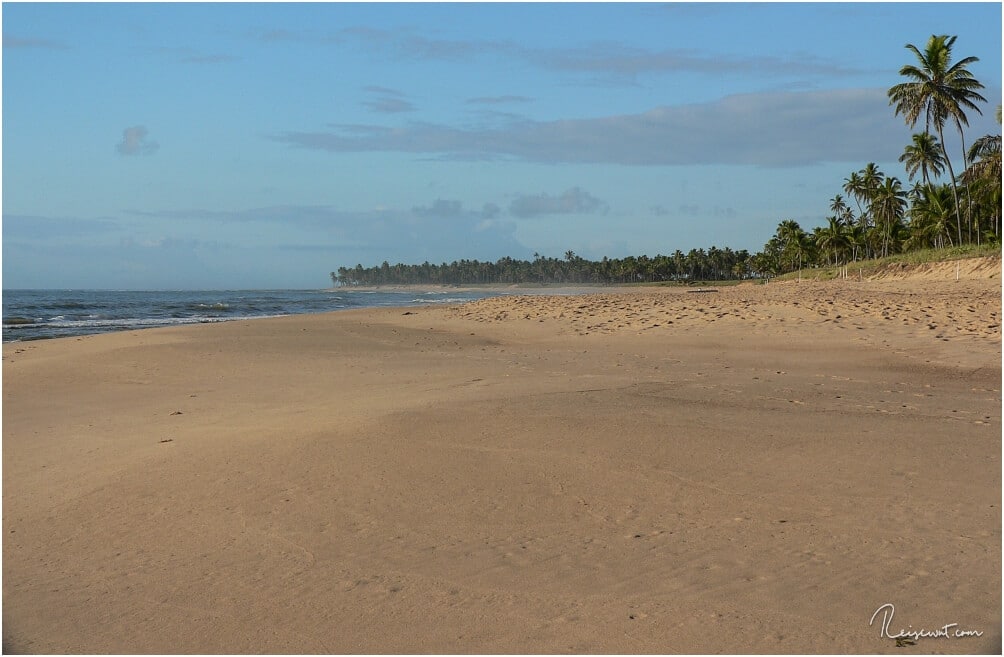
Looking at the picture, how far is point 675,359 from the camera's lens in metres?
12.8

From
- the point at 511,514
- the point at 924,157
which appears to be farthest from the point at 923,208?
the point at 511,514

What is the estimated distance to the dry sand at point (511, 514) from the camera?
3.70m

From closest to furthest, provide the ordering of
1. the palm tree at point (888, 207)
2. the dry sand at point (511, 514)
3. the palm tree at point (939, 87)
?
the dry sand at point (511, 514) < the palm tree at point (939, 87) < the palm tree at point (888, 207)

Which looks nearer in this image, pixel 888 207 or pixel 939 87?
pixel 939 87

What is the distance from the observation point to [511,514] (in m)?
5.06

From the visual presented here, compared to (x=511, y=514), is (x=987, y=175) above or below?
above

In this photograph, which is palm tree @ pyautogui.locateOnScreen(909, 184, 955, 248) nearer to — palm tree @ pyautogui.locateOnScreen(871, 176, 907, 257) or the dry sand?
palm tree @ pyautogui.locateOnScreen(871, 176, 907, 257)

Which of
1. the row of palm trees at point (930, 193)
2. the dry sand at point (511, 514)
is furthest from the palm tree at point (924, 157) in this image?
the dry sand at point (511, 514)

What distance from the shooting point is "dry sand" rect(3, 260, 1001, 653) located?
3.70m

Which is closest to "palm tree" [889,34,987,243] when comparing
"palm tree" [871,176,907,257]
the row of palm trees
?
the row of palm trees

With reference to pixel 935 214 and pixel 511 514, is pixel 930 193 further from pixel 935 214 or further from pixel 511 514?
pixel 511 514

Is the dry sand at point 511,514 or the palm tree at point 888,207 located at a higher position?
the palm tree at point 888,207

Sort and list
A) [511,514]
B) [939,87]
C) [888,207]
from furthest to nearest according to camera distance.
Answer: [888,207], [939,87], [511,514]

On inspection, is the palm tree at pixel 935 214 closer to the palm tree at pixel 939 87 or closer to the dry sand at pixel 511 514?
the palm tree at pixel 939 87
